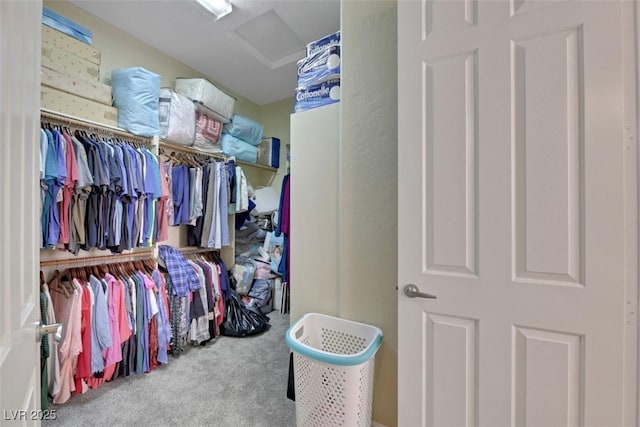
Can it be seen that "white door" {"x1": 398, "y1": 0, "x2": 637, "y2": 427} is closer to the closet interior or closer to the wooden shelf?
the closet interior

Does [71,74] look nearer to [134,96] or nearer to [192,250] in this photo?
[134,96]

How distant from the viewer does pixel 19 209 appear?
62 centimetres

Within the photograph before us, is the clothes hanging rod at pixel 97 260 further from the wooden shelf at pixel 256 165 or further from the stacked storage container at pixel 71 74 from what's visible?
the wooden shelf at pixel 256 165

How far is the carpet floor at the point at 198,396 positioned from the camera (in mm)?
1599

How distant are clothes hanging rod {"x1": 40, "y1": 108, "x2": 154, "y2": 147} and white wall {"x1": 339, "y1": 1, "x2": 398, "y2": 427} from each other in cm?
177

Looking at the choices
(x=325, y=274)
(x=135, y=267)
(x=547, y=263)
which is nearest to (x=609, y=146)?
(x=547, y=263)

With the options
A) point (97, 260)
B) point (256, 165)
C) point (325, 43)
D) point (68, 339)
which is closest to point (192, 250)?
point (97, 260)

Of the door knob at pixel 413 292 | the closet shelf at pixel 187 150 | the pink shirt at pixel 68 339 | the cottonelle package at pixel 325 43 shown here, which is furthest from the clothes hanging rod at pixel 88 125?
the door knob at pixel 413 292

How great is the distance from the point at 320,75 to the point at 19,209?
157cm

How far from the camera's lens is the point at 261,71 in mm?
3014

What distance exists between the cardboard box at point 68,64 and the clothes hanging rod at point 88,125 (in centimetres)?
29

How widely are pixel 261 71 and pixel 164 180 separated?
161 cm

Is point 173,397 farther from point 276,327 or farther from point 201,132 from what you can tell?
point 201,132

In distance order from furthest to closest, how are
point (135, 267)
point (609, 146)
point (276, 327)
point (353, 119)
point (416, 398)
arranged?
point (276, 327) → point (135, 267) → point (353, 119) → point (416, 398) → point (609, 146)
